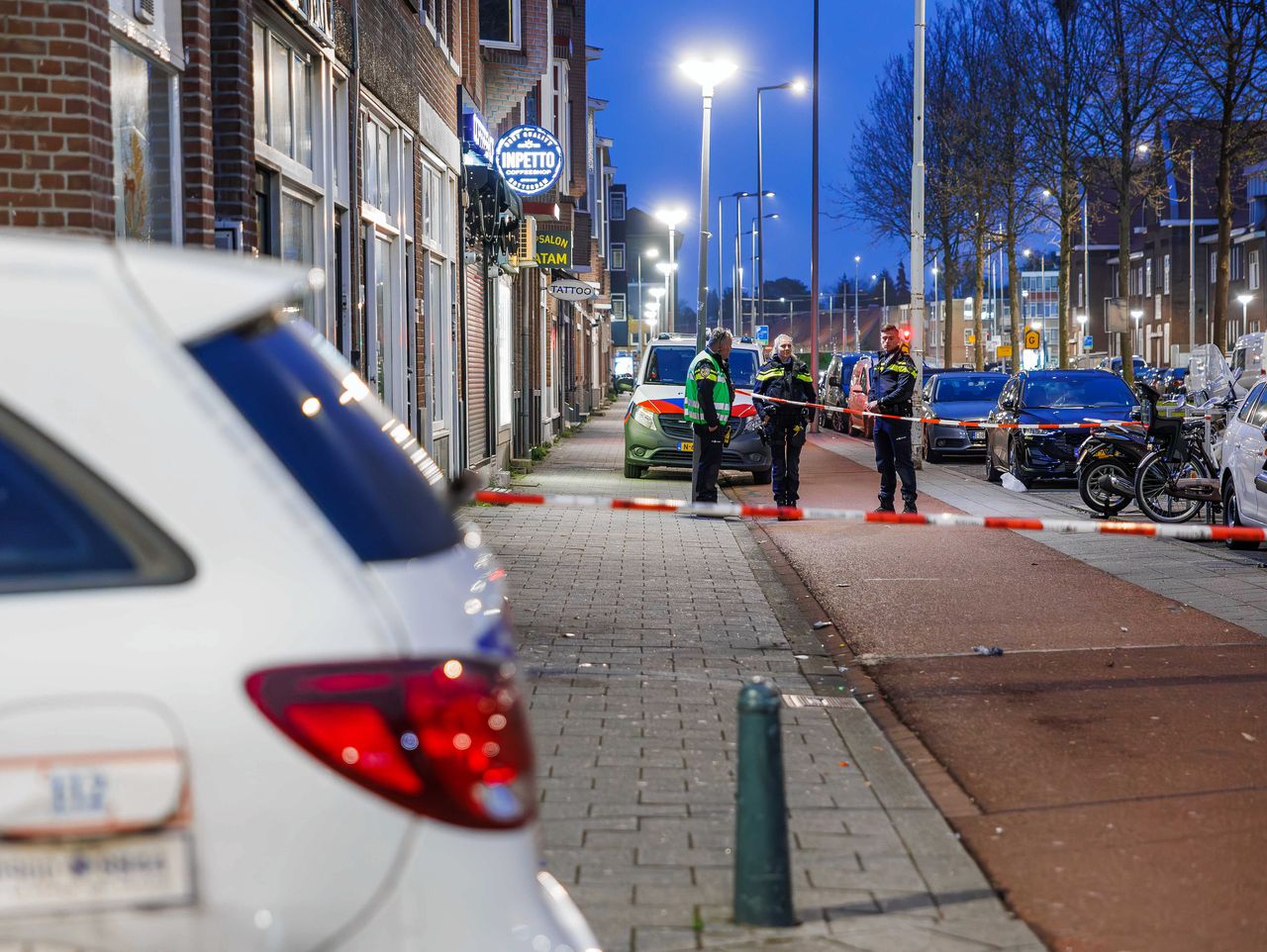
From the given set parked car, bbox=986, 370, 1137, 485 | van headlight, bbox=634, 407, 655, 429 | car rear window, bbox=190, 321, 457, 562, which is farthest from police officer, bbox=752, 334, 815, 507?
car rear window, bbox=190, 321, 457, 562

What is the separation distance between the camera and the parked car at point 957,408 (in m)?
27.5

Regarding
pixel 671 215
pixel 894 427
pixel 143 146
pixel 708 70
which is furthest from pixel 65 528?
pixel 671 215

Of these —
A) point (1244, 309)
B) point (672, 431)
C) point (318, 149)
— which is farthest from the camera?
point (1244, 309)

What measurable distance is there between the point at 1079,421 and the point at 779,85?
3207cm

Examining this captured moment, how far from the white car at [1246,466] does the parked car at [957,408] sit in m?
12.6

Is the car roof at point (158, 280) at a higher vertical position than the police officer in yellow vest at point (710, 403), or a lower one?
higher

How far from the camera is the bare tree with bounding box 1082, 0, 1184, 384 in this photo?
34.5m

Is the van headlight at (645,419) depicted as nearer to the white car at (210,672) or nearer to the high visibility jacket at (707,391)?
the high visibility jacket at (707,391)

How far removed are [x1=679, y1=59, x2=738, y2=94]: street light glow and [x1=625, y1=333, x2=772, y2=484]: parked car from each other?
6.37m

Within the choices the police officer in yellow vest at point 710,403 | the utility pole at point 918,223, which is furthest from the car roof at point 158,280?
the utility pole at point 918,223

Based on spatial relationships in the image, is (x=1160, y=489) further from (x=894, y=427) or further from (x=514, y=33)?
(x=514, y=33)

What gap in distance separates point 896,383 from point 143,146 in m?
9.37

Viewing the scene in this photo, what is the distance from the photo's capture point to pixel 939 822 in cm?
547

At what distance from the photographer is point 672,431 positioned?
2169 centimetres
